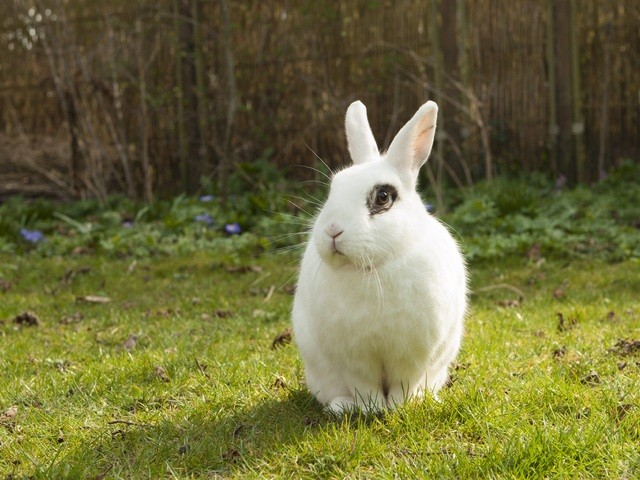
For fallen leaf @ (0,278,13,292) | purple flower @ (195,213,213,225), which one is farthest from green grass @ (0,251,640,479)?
purple flower @ (195,213,213,225)

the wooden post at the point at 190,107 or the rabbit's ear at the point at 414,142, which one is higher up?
the rabbit's ear at the point at 414,142

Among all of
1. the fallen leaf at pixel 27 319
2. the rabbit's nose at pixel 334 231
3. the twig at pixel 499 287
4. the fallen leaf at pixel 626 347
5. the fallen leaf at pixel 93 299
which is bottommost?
the twig at pixel 499 287

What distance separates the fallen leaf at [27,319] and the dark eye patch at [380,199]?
8.47ft

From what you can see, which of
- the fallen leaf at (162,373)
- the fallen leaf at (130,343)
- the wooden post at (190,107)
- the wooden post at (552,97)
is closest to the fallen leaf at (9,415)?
the fallen leaf at (162,373)

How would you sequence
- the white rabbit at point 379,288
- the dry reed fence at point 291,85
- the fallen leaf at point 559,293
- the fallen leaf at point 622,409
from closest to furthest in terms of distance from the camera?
the white rabbit at point 379,288
the fallen leaf at point 622,409
the fallen leaf at point 559,293
the dry reed fence at point 291,85

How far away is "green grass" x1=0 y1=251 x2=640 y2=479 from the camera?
8.09ft

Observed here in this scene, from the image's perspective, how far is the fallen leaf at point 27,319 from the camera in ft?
14.9

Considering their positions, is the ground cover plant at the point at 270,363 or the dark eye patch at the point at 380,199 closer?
the ground cover plant at the point at 270,363

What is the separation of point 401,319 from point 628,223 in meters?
4.39

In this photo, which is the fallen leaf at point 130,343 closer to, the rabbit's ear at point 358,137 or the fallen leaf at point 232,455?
the fallen leaf at point 232,455

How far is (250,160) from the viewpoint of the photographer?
8945mm

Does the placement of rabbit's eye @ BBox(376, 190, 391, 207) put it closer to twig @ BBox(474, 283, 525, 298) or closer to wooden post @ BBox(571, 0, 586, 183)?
twig @ BBox(474, 283, 525, 298)

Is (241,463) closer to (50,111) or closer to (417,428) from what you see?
(417,428)

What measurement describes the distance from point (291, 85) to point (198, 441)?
21.2 ft
